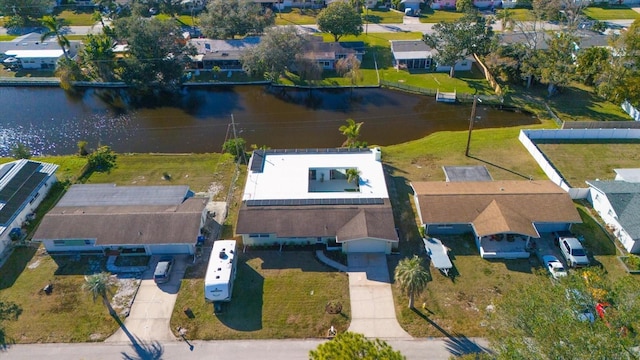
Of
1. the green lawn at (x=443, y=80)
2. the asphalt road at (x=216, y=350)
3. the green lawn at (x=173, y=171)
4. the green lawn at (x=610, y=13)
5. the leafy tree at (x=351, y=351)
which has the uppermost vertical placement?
the green lawn at (x=610, y=13)

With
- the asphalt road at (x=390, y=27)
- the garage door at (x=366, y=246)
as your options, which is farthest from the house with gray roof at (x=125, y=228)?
the asphalt road at (x=390, y=27)

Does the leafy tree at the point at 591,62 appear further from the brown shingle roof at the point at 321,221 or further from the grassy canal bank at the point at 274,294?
the brown shingle roof at the point at 321,221

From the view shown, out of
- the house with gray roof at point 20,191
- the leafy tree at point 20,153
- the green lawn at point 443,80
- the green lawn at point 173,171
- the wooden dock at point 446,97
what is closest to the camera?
the house with gray roof at point 20,191

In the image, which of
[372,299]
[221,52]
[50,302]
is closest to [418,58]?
[221,52]

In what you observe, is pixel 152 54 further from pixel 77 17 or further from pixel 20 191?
pixel 77 17

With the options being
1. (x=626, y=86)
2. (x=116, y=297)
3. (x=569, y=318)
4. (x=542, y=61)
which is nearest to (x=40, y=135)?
(x=116, y=297)

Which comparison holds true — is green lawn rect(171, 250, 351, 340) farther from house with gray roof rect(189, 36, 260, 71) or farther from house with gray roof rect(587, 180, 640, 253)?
house with gray roof rect(189, 36, 260, 71)

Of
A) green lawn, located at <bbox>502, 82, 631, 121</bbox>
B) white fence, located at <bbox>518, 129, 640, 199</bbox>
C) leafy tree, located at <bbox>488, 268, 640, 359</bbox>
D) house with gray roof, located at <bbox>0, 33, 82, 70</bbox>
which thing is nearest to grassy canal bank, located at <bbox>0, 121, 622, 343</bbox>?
leafy tree, located at <bbox>488, 268, 640, 359</bbox>
